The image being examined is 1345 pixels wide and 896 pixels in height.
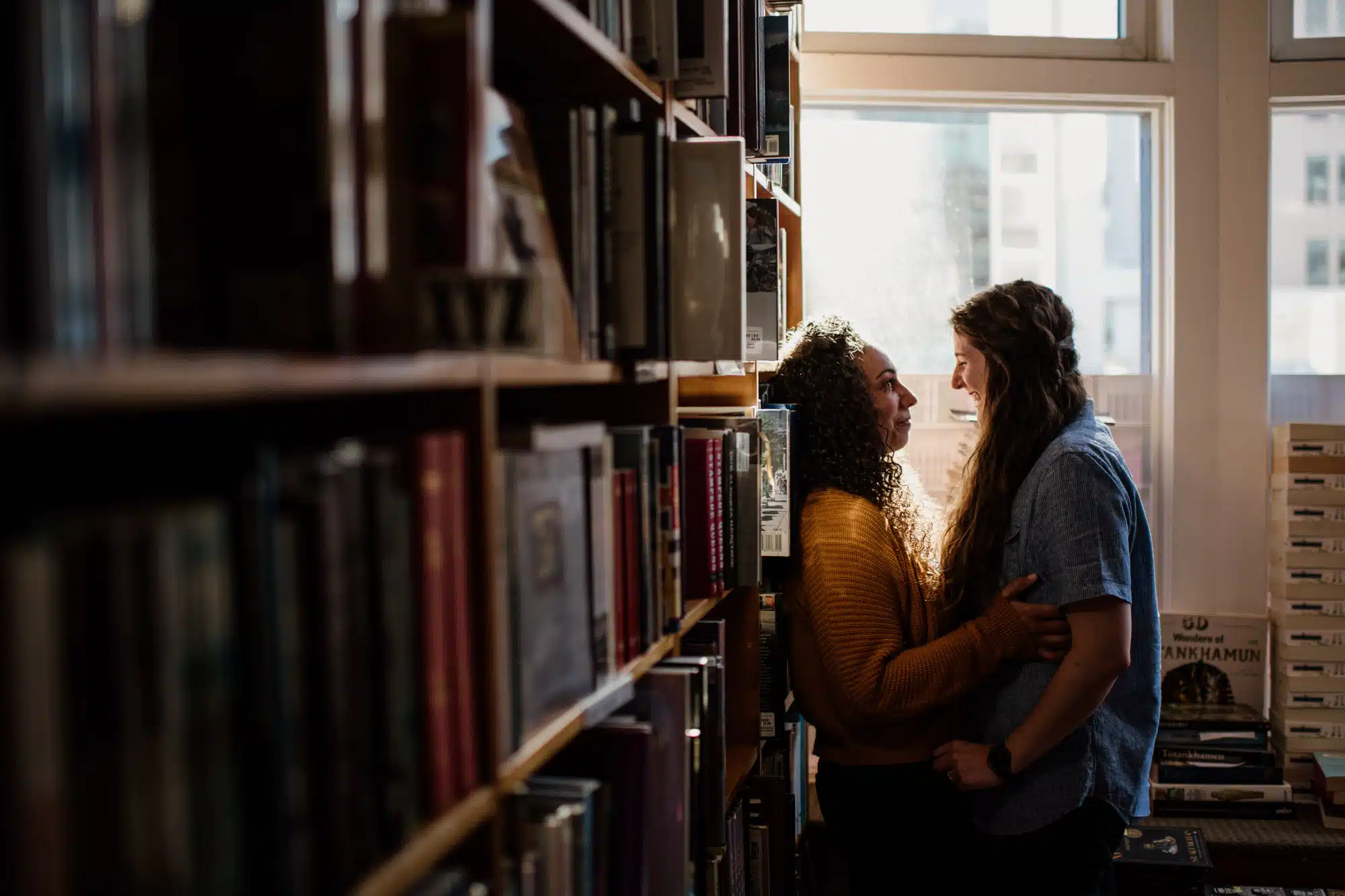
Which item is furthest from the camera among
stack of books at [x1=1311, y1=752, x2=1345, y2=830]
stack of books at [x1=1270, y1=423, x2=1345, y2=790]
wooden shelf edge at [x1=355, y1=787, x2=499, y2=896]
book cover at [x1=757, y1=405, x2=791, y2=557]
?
stack of books at [x1=1270, y1=423, x2=1345, y2=790]

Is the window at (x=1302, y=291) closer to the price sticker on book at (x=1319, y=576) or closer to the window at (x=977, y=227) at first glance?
the window at (x=977, y=227)

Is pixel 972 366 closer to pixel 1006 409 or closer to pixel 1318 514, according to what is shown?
pixel 1006 409

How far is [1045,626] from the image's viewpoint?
1.72 meters

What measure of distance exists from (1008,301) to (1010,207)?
1287mm

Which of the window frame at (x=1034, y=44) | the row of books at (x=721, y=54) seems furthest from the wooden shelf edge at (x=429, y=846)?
the window frame at (x=1034, y=44)

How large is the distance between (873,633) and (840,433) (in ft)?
1.28

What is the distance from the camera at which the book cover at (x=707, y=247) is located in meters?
1.31

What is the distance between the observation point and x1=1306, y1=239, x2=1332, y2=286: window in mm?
2998

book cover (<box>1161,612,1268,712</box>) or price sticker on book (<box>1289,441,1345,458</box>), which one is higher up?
price sticker on book (<box>1289,441,1345,458</box>)

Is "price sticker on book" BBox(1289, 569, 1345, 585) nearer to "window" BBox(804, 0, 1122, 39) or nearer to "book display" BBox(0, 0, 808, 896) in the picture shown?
"window" BBox(804, 0, 1122, 39)

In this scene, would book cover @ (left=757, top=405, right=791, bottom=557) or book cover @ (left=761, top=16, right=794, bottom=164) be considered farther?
book cover @ (left=761, top=16, right=794, bottom=164)

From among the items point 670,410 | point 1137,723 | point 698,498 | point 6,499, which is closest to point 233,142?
point 6,499

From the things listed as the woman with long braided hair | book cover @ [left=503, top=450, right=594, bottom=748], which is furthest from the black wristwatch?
book cover @ [left=503, top=450, right=594, bottom=748]

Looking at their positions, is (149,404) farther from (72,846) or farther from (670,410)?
(670,410)
